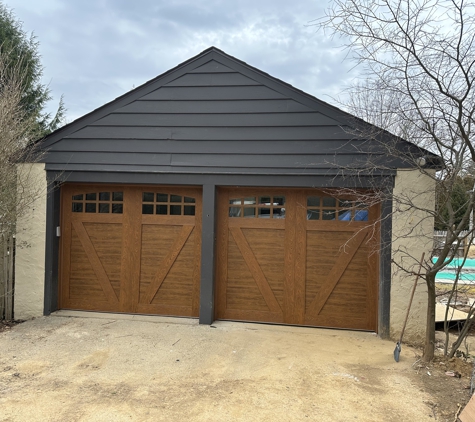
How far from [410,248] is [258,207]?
6.90ft

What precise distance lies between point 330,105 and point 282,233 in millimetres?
1885

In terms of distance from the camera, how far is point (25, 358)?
402 cm

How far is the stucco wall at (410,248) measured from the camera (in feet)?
15.5

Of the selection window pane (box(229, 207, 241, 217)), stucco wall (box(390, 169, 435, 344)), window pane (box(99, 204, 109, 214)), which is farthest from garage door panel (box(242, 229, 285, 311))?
window pane (box(99, 204, 109, 214))

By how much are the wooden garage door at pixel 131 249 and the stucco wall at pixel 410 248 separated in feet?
8.97

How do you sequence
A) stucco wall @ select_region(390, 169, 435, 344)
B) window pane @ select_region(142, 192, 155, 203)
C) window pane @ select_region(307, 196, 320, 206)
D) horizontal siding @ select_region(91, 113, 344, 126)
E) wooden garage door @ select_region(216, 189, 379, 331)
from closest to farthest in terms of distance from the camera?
stucco wall @ select_region(390, 169, 435, 344) → horizontal siding @ select_region(91, 113, 344, 126) → wooden garage door @ select_region(216, 189, 379, 331) → window pane @ select_region(307, 196, 320, 206) → window pane @ select_region(142, 192, 155, 203)

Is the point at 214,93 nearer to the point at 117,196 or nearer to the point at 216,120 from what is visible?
the point at 216,120

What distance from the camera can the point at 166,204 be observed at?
18.1 ft

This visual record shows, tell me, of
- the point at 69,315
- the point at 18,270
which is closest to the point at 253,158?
the point at 69,315

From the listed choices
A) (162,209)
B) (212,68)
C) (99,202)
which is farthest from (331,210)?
(99,202)

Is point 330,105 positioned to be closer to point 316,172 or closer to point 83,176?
point 316,172

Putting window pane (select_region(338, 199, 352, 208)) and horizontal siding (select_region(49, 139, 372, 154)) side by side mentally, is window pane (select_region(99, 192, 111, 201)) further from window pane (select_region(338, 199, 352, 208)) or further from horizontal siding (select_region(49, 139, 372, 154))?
window pane (select_region(338, 199, 352, 208))

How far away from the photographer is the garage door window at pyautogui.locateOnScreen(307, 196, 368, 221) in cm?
517

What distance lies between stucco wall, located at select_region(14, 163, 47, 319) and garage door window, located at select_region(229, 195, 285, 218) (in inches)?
114
